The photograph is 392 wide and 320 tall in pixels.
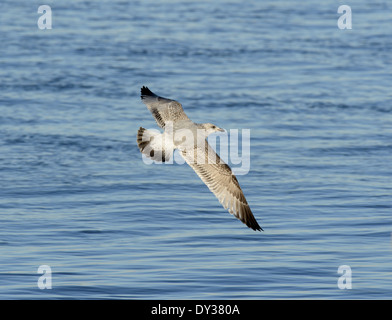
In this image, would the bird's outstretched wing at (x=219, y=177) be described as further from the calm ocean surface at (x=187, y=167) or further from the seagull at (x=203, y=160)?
the calm ocean surface at (x=187, y=167)

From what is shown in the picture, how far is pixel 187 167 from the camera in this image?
47.9 feet

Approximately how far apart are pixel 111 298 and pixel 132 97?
1034 cm

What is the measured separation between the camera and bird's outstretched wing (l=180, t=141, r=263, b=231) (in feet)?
32.7

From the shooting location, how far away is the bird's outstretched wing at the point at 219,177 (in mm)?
9977

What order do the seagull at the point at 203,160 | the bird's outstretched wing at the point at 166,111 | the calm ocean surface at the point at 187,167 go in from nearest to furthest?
the calm ocean surface at the point at 187,167 → the seagull at the point at 203,160 → the bird's outstretched wing at the point at 166,111

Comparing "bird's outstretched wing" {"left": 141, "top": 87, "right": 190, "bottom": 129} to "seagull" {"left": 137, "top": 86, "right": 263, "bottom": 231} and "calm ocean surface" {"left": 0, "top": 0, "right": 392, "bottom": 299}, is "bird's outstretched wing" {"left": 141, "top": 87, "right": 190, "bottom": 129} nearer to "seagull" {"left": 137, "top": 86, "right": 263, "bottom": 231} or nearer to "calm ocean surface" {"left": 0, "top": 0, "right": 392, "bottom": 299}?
"seagull" {"left": 137, "top": 86, "right": 263, "bottom": 231}

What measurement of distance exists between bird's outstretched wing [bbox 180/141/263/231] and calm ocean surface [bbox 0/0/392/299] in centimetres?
59

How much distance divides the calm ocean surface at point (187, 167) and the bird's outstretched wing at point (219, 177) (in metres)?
0.59

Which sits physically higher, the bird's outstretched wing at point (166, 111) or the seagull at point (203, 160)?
the bird's outstretched wing at point (166, 111)

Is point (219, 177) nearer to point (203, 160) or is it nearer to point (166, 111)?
point (203, 160)

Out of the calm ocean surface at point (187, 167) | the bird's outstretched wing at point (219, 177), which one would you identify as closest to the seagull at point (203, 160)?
the bird's outstretched wing at point (219, 177)

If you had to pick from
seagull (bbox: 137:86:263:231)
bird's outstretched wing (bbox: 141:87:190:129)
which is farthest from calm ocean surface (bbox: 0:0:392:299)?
bird's outstretched wing (bbox: 141:87:190:129)

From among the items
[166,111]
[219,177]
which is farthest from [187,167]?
[219,177]

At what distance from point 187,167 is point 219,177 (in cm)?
456
